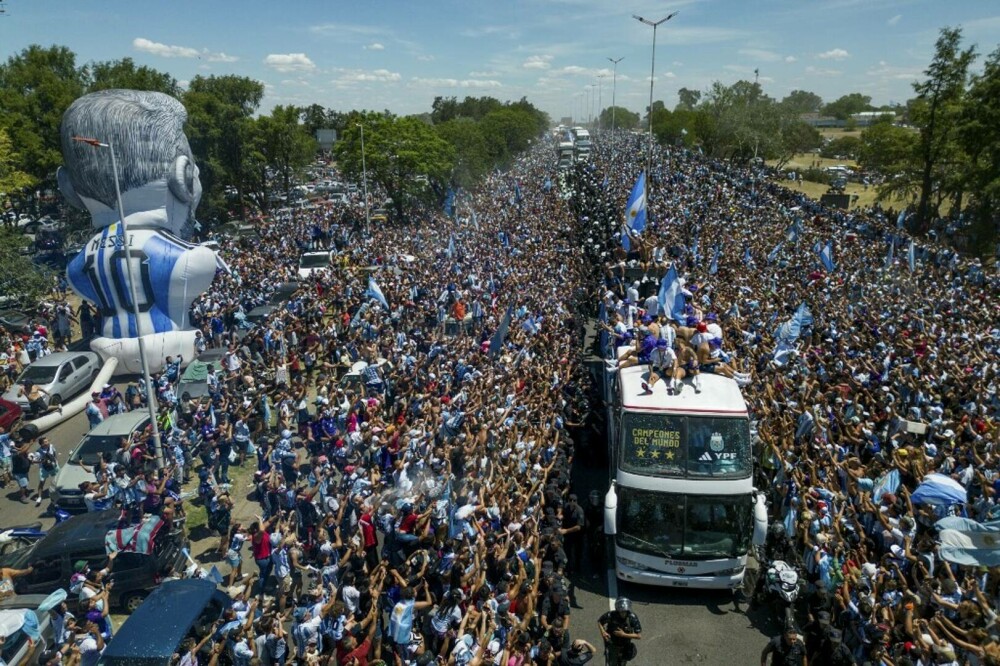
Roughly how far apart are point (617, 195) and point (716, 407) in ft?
108

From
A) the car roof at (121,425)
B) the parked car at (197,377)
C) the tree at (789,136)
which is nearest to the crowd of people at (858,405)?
the car roof at (121,425)

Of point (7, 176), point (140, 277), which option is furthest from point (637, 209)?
point (7, 176)

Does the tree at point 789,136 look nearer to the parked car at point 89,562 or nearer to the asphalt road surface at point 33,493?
the asphalt road surface at point 33,493

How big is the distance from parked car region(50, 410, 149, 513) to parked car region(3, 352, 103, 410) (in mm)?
4176

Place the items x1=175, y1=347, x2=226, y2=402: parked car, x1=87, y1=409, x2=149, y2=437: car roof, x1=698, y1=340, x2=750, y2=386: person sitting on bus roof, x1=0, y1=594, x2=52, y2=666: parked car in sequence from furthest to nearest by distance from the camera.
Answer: x1=175, y1=347, x2=226, y2=402: parked car
x1=87, y1=409, x2=149, y2=437: car roof
x1=698, y1=340, x2=750, y2=386: person sitting on bus roof
x1=0, y1=594, x2=52, y2=666: parked car

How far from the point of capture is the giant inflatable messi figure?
17875mm

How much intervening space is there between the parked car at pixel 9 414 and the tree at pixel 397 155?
27.3m

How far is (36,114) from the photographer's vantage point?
1395 inches

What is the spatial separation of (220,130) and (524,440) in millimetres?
36512

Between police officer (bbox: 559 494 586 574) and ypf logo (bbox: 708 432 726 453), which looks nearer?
ypf logo (bbox: 708 432 726 453)

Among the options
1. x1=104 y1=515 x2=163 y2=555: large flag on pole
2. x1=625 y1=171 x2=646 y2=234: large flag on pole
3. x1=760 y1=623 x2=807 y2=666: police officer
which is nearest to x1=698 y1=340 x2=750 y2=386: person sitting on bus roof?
x1=760 y1=623 x2=807 y2=666: police officer

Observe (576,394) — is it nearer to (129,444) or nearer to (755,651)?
(755,651)

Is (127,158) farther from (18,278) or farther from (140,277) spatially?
(18,278)

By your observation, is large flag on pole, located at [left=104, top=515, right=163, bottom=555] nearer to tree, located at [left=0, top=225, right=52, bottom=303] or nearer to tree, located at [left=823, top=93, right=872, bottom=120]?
tree, located at [left=0, top=225, right=52, bottom=303]
